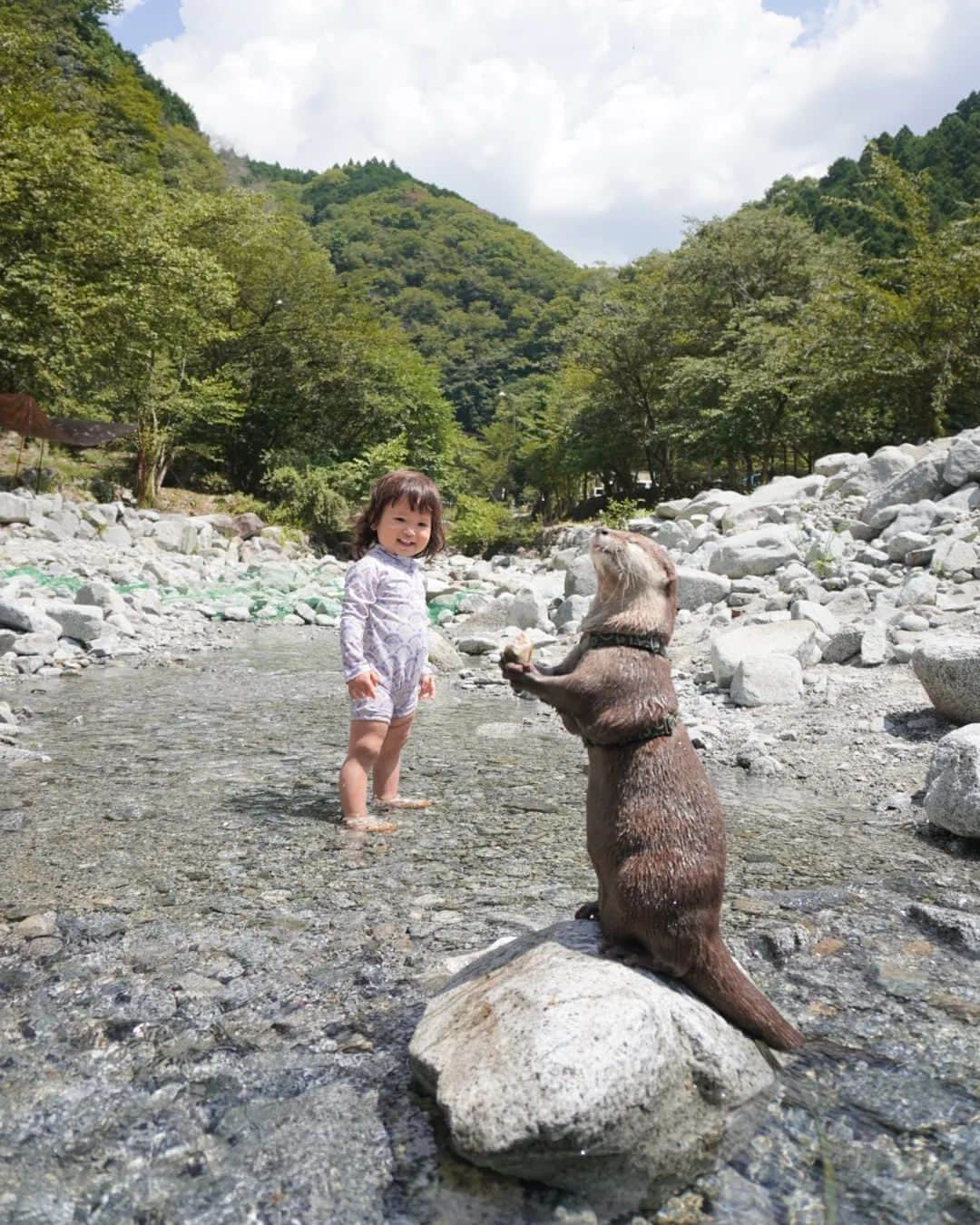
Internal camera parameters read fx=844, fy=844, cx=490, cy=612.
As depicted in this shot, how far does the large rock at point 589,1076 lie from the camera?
204cm

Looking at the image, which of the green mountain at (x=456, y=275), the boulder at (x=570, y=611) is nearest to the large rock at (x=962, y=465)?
the boulder at (x=570, y=611)

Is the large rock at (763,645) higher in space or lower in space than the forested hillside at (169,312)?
lower

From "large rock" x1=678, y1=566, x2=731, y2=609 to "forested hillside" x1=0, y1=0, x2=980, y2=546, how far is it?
1305 centimetres

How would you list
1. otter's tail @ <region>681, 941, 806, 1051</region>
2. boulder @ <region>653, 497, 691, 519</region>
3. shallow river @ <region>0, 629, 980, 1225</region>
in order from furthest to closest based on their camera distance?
1. boulder @ <region>653, 497, 691, 519</region>
2. otter's tail @ <region>681, 941, 806, 1051</region>
3. shallow river @ <region>0, 629, 980, 1225</region>

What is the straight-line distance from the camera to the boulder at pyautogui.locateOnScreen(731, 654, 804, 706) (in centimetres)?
775

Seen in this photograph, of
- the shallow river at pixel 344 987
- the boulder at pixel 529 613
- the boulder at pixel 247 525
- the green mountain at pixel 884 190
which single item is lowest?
the shallow river at pixel 344 987

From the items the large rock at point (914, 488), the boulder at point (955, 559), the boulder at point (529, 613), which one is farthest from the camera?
the large rock at point (914, 488)

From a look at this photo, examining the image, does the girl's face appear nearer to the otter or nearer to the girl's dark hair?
the girl's dark hair

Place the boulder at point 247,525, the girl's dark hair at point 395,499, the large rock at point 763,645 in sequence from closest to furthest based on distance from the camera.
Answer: the girl's dark hair at point 395,499
the large rock at point 763,645
the boulder at point 247,525

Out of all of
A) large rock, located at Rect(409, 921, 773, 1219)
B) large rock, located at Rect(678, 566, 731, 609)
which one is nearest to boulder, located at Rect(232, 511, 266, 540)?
large rock, located at Rect(678, 566, 731, 609)

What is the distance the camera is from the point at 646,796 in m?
2.66

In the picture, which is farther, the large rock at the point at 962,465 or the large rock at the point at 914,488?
the large rock at the point at 914,488

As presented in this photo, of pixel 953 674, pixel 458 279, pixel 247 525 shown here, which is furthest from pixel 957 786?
pixel 458 279

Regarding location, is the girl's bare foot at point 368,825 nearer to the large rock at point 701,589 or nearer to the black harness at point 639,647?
the black harness at point 639,647
